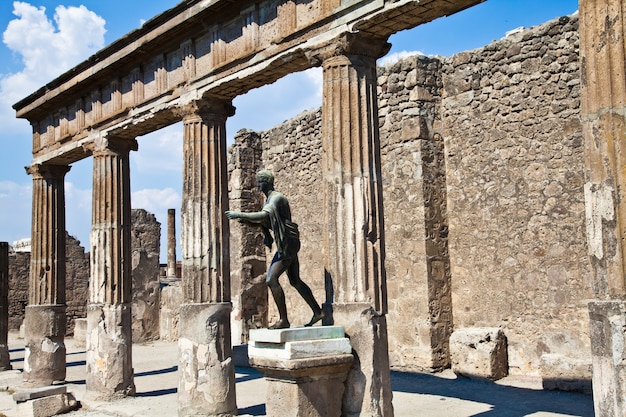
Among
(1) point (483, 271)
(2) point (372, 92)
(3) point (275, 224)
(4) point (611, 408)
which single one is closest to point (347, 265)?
(3) point (275, 224)

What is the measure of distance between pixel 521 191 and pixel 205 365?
4.92 meters

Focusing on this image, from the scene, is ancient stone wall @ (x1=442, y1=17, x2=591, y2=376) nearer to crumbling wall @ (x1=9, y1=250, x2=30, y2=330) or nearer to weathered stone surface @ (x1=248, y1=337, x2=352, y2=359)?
weathered stone surface @ (x1=248, y1=337, x2=352, y2=359)

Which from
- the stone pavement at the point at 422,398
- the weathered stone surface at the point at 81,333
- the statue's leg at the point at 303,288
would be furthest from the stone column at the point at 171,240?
the statue's leg at the point at 303,288

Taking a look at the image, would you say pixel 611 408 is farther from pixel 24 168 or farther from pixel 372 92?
pixel 24 168

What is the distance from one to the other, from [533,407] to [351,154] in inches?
147

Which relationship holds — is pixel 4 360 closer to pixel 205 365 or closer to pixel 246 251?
pixel 246 251

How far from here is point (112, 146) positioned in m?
10.4

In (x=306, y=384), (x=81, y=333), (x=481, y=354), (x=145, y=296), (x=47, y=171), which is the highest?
(x=47, y=171)

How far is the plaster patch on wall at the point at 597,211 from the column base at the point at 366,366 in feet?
7.13

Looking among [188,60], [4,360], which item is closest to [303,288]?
[188,60]

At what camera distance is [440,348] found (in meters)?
10.5

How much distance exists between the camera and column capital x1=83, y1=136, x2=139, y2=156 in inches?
410

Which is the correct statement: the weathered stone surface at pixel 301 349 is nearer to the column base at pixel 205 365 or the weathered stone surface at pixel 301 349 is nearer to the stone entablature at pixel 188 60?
the column base at pixel 205 365

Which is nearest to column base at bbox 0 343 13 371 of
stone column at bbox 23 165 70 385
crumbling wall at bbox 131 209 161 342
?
stone column at bbox 23 165 70 385
